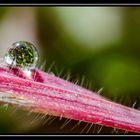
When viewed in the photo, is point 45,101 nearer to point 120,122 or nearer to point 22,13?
point 120,122

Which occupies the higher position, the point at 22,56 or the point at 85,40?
the point at 22,56

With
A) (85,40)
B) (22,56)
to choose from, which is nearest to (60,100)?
(22,56)

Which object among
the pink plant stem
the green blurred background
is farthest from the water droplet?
the green blurred background

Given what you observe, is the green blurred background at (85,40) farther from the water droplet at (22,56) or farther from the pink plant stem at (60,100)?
the pink plant stem at (60,100)

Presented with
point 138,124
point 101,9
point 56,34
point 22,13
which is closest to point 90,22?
point 101,9

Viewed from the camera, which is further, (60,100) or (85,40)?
(85,40)

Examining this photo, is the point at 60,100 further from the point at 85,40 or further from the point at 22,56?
the point at 85,40
